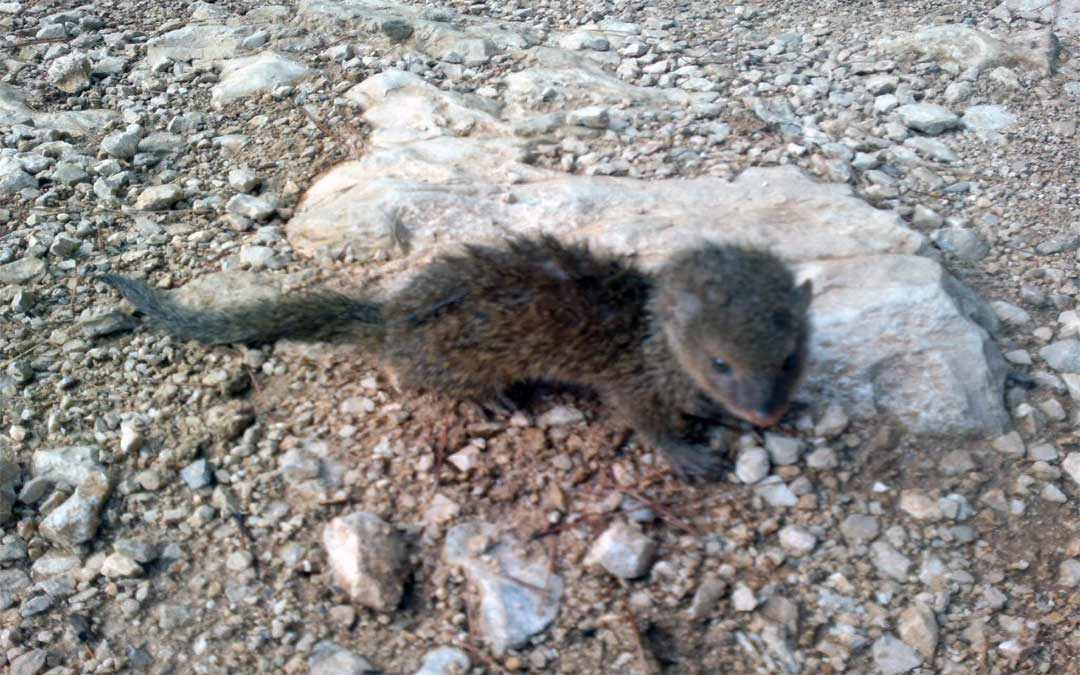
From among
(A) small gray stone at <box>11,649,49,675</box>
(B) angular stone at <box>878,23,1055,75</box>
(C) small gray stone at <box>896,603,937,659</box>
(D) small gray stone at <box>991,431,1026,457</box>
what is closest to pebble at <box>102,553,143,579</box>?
(A) small gray stone at <box>11,649,49,675</box>

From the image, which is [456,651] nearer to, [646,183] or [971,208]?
[646,183]

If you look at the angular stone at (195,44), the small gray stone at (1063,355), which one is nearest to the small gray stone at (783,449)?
the small gray stone at (1063,355)

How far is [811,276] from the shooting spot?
14.4 feet

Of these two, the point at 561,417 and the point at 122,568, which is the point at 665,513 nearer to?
the point at 561,417

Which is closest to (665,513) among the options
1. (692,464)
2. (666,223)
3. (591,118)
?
(692,464)

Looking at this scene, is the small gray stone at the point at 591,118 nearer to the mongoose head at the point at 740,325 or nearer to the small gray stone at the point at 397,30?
the small gray stone at the point at 397,30

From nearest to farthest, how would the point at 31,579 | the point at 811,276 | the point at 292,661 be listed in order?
1. the point at 292,661
2. the point at 31,579
3. the point at 811,276

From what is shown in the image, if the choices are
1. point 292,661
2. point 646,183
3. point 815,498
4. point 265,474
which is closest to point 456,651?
point 292,661

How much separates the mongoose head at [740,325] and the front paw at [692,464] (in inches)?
8.5

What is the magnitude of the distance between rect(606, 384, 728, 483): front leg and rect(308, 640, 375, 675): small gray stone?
1.32 metres

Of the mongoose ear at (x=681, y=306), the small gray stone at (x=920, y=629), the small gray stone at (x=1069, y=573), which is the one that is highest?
the mongoose ear at (x=681, y=306)

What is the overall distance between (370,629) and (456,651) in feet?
0.96

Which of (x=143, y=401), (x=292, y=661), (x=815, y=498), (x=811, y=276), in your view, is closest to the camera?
(x=292, y=661)

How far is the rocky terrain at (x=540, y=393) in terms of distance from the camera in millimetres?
3455
